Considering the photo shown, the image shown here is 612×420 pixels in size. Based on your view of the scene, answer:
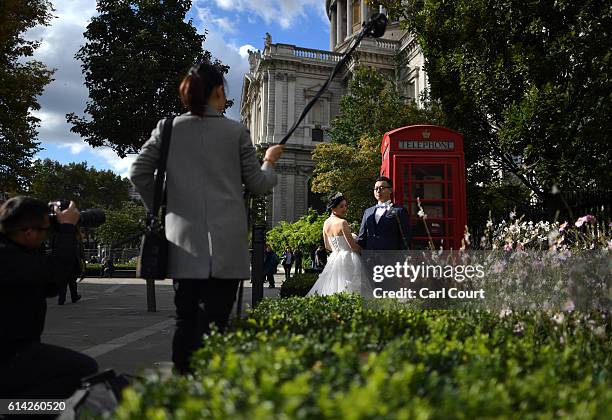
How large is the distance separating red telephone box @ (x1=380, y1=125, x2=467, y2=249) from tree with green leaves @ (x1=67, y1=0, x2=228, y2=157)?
5.13m

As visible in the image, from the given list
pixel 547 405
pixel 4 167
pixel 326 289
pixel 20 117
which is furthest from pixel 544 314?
pixel 4 167

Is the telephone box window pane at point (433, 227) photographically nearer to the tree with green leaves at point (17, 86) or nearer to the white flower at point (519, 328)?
the white flower at point (519, 328)

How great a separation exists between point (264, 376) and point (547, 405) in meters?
0.91

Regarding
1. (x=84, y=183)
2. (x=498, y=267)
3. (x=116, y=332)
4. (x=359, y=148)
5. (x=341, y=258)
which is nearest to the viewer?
(x=498, y=267)

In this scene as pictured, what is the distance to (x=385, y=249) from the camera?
7.02 m

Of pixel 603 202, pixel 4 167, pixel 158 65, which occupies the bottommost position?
pixel 603 202

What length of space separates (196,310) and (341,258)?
477 centimetres

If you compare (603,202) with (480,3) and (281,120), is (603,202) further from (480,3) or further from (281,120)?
(281,120)

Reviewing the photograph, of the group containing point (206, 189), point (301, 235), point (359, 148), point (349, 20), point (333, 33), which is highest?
point (333, 33)

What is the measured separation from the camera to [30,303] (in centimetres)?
309

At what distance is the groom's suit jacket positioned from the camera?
6.84 meters

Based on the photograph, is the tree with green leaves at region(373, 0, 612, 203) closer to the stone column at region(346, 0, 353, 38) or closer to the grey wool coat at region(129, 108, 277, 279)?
the grey wool coat at region(129, 108, 277, 279)

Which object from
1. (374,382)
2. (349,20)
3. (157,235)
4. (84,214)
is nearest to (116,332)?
(84,214)

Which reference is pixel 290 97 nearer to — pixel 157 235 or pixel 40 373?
pixel 157 235
